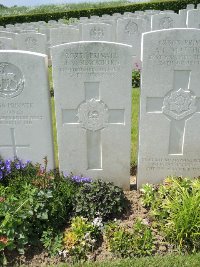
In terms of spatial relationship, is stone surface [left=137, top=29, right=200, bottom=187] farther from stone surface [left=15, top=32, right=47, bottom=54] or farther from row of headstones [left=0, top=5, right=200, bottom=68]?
stone surface [left=15, top=32, right=47, bottom=54]

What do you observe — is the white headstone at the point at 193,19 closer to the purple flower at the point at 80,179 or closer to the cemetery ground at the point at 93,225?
the cemetery ground at the point at 93,225

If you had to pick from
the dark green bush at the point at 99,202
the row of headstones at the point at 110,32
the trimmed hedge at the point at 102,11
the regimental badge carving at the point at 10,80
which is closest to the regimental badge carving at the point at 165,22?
the row of headstones at the point at 110,32

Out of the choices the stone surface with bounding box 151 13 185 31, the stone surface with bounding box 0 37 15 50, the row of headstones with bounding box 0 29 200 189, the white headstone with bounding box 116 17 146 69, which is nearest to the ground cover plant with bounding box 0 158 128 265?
the row of headstones with bounding box 0 29 200 189

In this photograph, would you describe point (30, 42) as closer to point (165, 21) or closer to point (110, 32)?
point (110, 32)

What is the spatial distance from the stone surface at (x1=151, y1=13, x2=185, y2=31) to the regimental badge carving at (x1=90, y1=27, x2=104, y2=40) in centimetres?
164

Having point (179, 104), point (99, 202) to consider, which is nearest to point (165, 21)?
point (179, 104)

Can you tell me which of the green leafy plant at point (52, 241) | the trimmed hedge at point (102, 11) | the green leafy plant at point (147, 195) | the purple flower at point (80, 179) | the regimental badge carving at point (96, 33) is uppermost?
the trimmed hedge at point (102, 11)

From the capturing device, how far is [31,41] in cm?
1070

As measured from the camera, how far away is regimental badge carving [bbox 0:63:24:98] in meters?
3.79

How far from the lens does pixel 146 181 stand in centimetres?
444

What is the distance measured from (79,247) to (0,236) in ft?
2.59

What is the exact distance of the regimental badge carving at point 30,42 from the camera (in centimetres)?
1065

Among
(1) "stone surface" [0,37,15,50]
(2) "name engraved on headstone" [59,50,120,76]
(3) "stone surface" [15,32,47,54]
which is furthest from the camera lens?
(3) "stone surface" [15,32,47,54]

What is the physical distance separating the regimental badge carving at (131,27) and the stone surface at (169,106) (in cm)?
640
